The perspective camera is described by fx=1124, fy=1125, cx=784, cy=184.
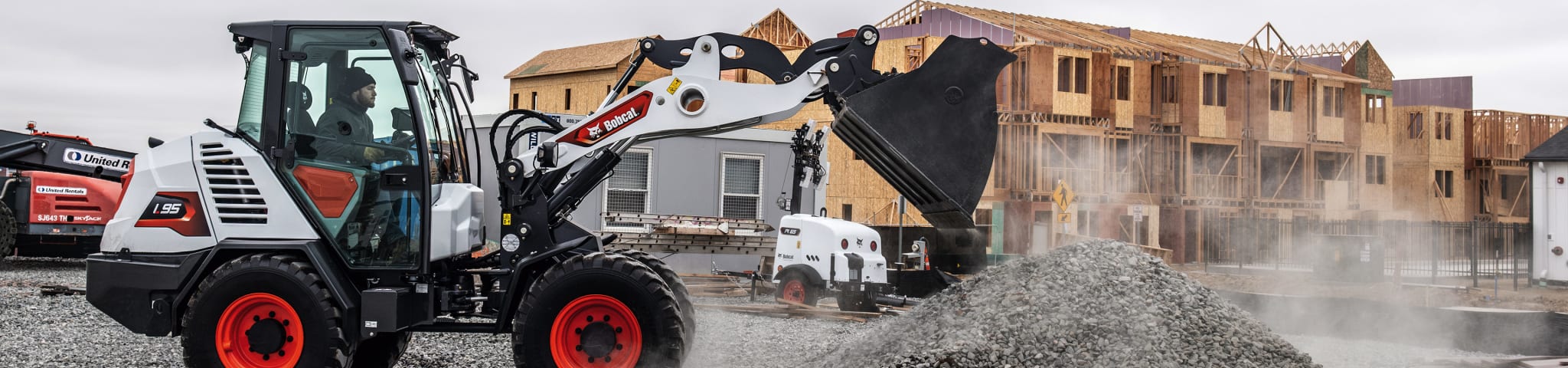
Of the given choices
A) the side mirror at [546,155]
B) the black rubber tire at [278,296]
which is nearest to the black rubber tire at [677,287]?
the side mirror at [546,155]

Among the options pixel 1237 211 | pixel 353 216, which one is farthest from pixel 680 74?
pixel 1237 211

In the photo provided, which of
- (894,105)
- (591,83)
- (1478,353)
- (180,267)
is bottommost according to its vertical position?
(1478,353)

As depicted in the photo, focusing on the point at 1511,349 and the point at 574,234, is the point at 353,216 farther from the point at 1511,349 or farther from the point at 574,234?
the point at 1511,349

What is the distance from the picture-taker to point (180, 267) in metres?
6.88

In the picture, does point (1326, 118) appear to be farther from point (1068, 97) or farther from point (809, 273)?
point (809, 273)

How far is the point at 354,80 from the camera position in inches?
273

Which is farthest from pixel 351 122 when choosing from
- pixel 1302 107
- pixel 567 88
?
pixel 1302 107

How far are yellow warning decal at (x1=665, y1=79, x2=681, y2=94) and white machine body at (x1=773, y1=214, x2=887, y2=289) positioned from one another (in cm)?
726

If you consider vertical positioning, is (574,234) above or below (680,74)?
below

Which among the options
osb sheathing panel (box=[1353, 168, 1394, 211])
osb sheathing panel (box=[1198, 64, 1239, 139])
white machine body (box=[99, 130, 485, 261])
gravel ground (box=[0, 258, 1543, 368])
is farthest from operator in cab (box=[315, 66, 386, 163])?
osb sheathing panel (box=[1353, 168, 1394, 211])

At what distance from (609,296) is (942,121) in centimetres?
230

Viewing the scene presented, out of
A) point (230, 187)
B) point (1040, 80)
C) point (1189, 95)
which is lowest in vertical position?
point (230, 187)

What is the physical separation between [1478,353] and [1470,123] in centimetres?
3846

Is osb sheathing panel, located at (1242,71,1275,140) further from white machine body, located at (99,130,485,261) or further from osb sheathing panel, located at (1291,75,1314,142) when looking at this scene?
white machine body, located at (99,130,485,261)
